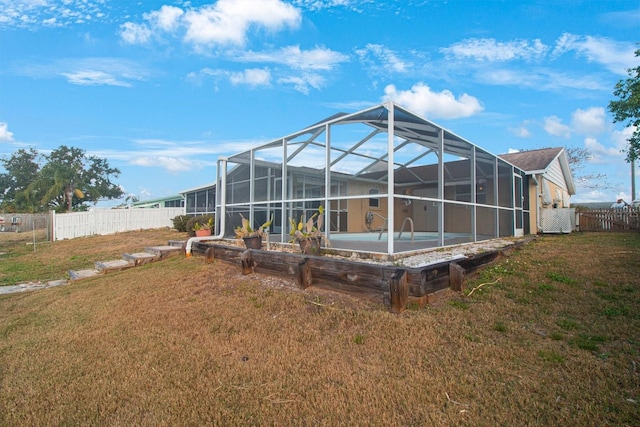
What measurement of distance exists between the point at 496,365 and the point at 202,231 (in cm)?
933

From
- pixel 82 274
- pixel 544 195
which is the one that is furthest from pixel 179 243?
pixel 544 195

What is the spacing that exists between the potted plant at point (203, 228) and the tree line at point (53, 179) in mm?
25557

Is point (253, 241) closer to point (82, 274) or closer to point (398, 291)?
point (82, 274)

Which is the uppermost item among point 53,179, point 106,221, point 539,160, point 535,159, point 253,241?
point 53,179

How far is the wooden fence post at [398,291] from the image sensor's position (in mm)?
3367

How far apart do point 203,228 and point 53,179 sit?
92.1 ft

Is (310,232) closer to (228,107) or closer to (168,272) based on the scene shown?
(168,272)

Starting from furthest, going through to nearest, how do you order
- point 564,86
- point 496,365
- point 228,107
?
point 564,86
point 228,107
point 496,365

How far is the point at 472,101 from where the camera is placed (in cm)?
1791

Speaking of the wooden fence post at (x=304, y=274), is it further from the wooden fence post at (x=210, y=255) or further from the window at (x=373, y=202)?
the window at (x=373, y=202)

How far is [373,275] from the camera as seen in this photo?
12.2ft

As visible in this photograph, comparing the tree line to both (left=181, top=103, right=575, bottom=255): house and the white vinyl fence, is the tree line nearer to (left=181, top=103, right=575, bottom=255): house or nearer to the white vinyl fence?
the white vinyl fence

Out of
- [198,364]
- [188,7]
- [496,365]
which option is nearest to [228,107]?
[188,7]

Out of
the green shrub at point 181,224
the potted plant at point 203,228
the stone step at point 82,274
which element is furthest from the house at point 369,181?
the green shrub at point 181,224
